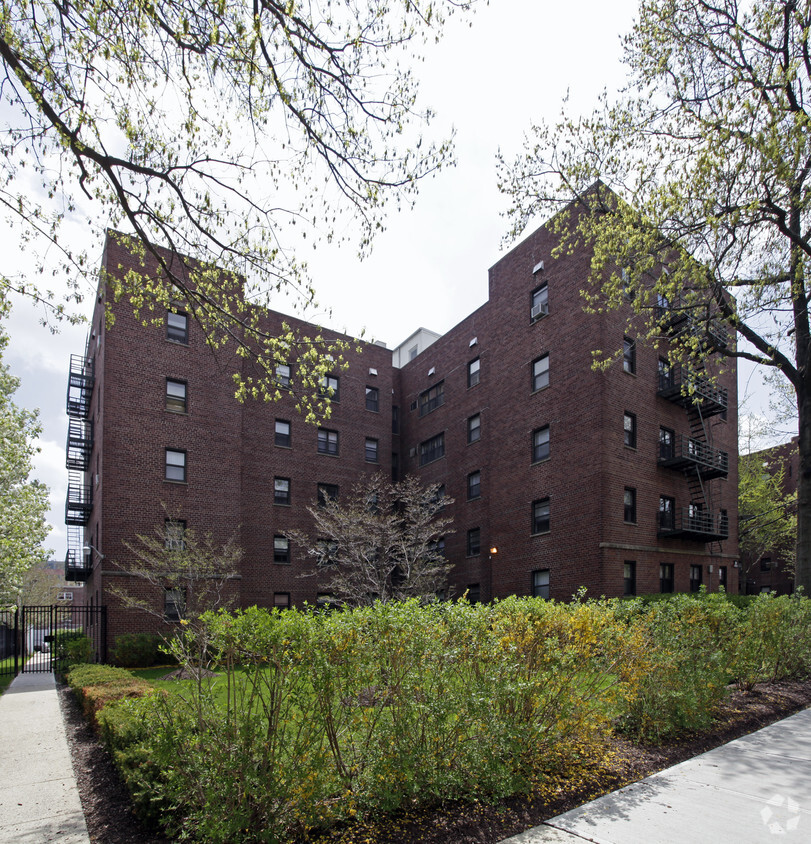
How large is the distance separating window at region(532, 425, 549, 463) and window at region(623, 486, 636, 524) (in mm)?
3133

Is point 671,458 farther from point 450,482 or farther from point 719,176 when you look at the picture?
point 719,176

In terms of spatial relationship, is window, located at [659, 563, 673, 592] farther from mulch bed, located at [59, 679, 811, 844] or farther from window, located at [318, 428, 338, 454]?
window, located at [318, 428, 338, 454]

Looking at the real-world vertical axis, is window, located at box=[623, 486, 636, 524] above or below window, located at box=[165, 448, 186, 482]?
below

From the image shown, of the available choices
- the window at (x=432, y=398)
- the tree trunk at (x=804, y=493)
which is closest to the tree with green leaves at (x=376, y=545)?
the window at (x=432, y=398)

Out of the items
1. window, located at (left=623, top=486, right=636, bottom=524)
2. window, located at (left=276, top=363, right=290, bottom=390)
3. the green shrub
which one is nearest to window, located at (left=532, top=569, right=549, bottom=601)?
window, located at (left=623, top=486, right=636, bottom=524)

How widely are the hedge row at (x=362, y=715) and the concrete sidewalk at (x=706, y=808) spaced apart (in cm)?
55

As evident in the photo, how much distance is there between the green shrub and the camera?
17781mm

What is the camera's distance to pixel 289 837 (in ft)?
12.9

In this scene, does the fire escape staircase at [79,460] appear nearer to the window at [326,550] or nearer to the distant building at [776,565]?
the window at [326,550]

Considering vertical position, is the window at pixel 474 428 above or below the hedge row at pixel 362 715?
above

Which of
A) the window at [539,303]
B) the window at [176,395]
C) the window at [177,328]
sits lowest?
the window at [176,395]

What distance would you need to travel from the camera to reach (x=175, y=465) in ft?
69.8

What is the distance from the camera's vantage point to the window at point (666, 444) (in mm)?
21266

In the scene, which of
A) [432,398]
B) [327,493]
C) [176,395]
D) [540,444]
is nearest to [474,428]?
[432,398]
